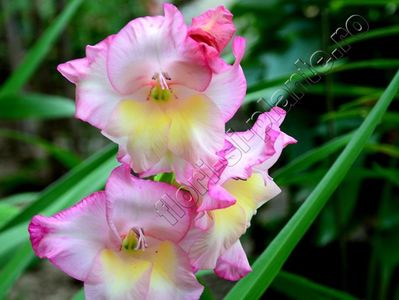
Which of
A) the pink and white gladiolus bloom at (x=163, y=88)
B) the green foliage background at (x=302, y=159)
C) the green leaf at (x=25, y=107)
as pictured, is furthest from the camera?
the green leaf at (x=25, y=107)

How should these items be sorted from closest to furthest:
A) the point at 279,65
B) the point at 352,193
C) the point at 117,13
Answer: the point at 352,193 < the point at 279,65 < the point at 117,13

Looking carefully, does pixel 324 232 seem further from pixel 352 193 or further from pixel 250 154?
pixel 250 154

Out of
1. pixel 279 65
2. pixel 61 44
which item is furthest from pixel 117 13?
pixel 279 65

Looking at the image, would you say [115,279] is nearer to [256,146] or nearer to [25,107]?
[256,146]

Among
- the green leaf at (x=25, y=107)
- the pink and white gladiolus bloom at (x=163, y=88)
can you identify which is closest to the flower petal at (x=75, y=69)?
the pink and white gladiolus bloom at (x=163, y=88)

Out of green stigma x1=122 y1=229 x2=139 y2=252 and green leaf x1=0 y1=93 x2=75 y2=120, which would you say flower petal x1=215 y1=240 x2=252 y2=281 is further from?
green leaf x1=0 y1=93 x2=75 y2=120

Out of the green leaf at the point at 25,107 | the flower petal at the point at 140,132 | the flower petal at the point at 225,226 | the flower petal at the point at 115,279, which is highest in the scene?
the flower petal at the point at 140,132

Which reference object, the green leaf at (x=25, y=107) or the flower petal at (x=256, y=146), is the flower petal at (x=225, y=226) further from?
the green leaf at (x=25, y=107)
